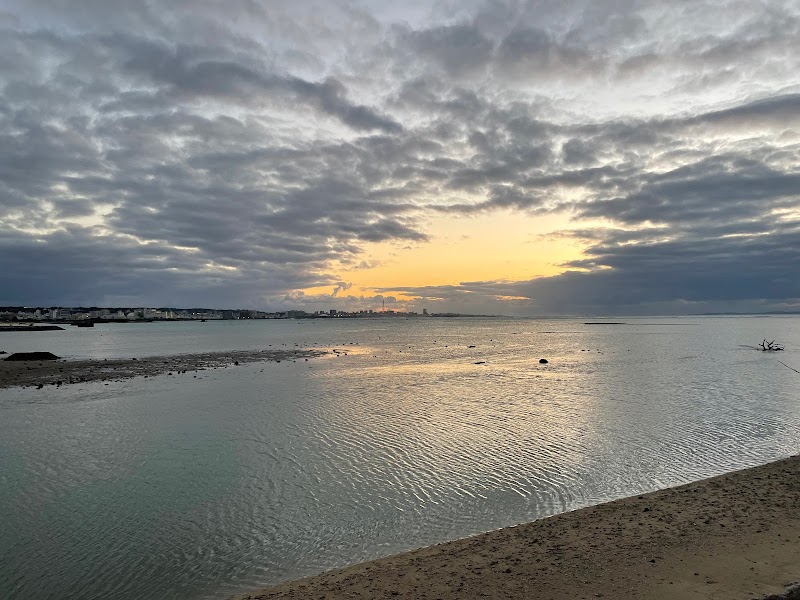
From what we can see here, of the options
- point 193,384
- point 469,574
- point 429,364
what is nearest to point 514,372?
point 429,364

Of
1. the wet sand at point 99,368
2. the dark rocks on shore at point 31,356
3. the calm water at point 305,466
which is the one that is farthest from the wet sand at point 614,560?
the dark rocks on shore at point 31,356

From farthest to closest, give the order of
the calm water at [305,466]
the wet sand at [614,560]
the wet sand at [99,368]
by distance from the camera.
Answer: the wet sand at [99,368]
the calm water at [305,466]
the wet sand at [614,560]

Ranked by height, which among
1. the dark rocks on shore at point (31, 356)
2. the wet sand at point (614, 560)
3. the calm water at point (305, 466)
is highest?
the dark rocks on shore at point (31, 356)

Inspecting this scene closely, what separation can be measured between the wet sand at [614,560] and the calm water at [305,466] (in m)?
1.61

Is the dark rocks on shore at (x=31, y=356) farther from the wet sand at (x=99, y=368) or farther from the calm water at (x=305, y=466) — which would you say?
the calm water at (x=305, y=466)

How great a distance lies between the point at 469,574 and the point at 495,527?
3.66 m

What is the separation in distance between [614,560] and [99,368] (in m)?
56.9

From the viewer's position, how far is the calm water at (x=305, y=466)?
11930mm

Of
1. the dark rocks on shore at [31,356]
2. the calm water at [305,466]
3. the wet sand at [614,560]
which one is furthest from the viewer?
the dark rocks on shore at [31,356]

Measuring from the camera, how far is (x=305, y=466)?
Result: 62.0 feet

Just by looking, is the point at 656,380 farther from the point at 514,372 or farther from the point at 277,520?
the point at 277,520

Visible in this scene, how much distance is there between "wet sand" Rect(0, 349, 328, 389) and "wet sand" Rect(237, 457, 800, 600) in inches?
1655

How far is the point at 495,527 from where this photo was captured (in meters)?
12.9

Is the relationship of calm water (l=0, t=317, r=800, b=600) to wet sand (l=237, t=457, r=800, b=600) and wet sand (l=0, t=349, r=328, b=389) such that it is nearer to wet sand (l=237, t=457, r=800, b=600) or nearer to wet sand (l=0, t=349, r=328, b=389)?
wet sand (l=237, t=457, r=800, b=600)
